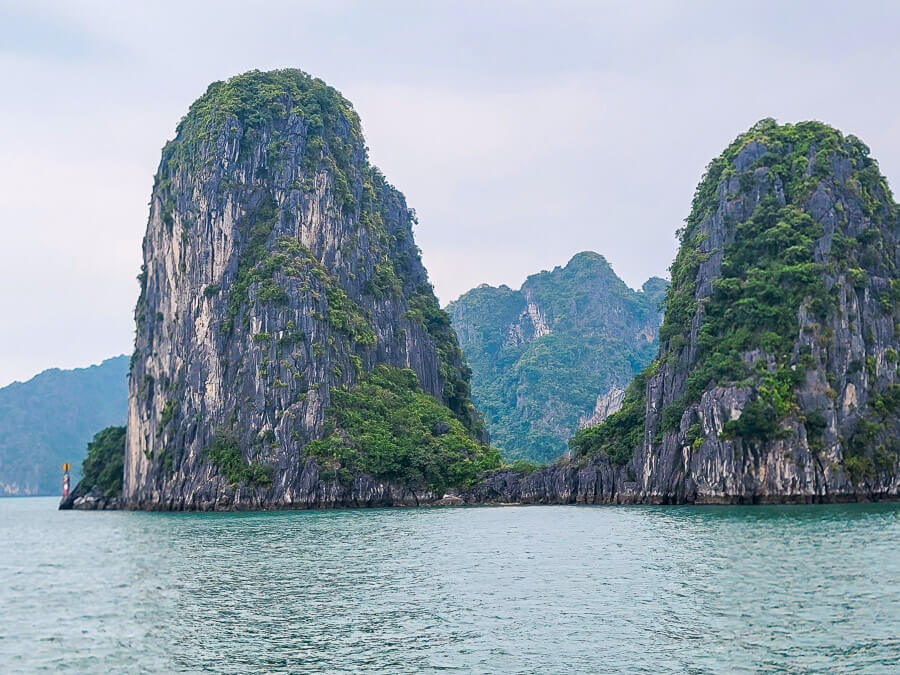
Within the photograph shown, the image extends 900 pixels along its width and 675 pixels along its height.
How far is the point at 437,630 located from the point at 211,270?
288ft

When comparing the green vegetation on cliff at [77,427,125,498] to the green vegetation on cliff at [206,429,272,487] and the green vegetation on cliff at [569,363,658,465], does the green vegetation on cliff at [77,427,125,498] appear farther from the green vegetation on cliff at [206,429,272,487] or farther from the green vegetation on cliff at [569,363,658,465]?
the green vegetation on cliff at [569,363,658,465]

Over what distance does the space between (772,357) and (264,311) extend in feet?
172

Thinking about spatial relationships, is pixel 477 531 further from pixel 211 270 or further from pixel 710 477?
pixel 211 270

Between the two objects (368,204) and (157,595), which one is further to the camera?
(368,204)

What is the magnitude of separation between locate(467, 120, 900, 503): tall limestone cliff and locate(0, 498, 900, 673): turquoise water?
793 inches

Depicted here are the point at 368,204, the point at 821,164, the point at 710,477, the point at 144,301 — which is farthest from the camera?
the point at 368,204

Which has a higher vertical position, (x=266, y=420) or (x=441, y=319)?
(x=441, y=319)

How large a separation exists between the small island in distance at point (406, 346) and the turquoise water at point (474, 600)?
22.4m

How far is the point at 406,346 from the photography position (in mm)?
121062

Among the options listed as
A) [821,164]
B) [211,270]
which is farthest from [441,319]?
[821,164]

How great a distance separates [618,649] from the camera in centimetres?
2617

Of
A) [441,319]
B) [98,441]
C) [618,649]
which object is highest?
[441,319]

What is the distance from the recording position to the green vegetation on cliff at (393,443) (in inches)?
3834

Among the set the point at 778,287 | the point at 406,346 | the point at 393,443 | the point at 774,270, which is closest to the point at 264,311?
the point at 393,443
